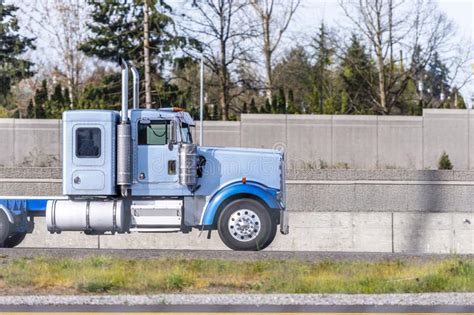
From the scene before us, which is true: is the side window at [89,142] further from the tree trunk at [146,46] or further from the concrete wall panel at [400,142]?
the concrete wall panel at [400,142]

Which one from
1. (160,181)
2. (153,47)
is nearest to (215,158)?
(160,181)

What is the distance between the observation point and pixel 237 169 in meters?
19.0

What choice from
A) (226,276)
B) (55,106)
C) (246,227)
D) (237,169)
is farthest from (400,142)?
(226,276)

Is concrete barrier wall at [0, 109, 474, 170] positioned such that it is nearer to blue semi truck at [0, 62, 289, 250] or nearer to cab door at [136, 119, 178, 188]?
blue semi truck at [0, 62, 289, 250]

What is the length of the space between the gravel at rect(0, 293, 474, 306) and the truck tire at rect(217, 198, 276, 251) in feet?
22.4

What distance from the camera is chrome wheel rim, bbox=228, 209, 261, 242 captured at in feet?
60.4

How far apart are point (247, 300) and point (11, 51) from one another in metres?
35.3

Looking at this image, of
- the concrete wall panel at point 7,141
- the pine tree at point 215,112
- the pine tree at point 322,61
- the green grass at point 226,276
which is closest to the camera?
the green grass at point 226,276

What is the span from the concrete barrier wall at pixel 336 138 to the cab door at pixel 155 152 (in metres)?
17.0

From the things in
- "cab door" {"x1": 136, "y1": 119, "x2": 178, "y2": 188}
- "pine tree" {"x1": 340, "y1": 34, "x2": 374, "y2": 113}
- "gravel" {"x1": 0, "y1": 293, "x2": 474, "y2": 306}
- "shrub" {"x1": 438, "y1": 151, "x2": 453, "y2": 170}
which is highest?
"pine tree" {"x1": 340, "y1": 34, "x2": 374, "y2": 113}

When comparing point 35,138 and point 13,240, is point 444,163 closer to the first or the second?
point 35,138

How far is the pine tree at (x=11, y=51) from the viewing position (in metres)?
43.5

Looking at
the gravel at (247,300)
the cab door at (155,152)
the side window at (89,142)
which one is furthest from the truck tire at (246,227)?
the gravel at (247,300)

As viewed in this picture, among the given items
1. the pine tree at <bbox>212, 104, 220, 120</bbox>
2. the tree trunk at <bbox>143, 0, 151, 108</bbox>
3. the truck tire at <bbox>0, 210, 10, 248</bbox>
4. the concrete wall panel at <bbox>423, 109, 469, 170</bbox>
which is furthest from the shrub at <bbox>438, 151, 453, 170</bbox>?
the truck tire at <bbox>0, 210, 10, 248</bbox>
